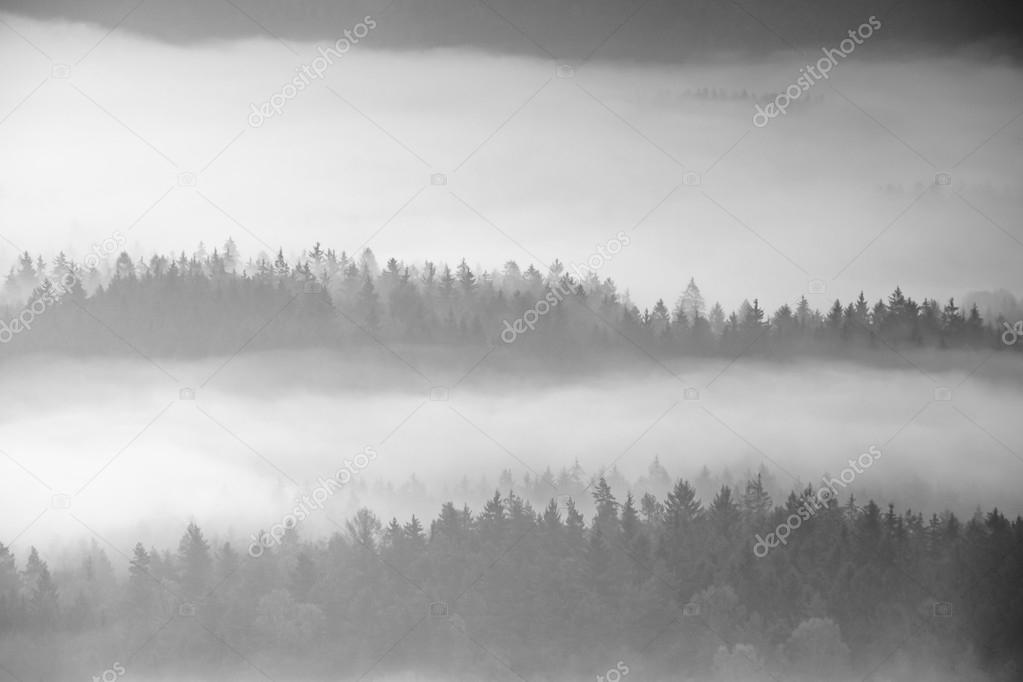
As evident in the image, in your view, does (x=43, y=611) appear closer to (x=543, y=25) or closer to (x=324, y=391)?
(x=324, y=391)

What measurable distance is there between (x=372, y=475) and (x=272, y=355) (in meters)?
0.67

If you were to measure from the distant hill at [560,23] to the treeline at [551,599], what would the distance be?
1.96 meters

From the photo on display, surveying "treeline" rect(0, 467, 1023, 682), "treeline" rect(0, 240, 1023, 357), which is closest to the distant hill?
"treeline" rect(0, 240, 1023, 357)

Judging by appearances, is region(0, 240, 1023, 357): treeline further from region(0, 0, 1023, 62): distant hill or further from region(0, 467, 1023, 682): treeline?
region(0, 0, 1023, 62): distant hill

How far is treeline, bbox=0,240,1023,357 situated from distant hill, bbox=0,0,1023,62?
0.98 m

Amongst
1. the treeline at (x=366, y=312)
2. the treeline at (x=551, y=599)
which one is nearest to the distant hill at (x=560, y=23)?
the treeline at (x=366, y=312)

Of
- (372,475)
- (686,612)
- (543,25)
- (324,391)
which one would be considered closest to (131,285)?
(324,391)

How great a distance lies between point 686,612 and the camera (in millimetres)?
6016

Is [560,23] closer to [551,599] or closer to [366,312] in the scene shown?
[366,312]

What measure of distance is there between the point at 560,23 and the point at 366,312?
5.10ft

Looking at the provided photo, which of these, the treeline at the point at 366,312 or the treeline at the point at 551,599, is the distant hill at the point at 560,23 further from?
the treeline at the point at 551,599

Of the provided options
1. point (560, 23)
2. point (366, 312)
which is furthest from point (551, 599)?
point (560, 23)

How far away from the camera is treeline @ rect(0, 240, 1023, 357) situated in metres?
6.07

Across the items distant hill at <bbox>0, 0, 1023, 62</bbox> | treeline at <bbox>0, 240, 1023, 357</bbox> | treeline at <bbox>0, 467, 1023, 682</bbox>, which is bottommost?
treeline at <bbox>0, 467, 1023, 682</bbox>
